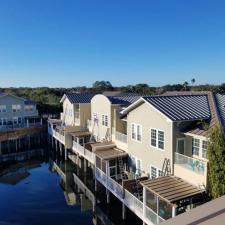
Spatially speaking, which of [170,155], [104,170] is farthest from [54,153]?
[170,155]

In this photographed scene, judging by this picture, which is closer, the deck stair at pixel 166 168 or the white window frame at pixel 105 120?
the deck stair at pixel 166 168

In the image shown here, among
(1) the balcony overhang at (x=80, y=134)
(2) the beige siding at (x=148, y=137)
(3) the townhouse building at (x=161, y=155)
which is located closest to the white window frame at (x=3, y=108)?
(1) the balcony overhang at (x=80, y=134)

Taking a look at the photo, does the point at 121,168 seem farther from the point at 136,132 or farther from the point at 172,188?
the point at 172,188

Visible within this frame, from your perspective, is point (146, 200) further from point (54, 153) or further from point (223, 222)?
point (54, 153)

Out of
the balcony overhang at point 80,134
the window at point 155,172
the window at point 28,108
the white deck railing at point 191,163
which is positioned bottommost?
the window at point 155,172

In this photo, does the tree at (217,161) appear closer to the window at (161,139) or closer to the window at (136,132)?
the window at (161,139)

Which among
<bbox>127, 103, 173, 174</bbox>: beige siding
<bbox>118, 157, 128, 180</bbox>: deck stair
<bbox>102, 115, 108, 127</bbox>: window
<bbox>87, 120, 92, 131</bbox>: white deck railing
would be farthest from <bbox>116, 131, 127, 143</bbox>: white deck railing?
<bbox>87, 120, 92, 131</bbox>: white deck railing
